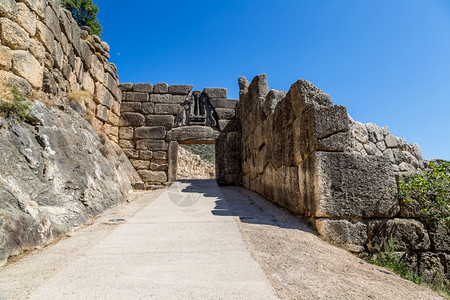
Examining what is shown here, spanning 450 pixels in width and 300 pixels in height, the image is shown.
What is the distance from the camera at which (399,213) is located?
322 centimetres

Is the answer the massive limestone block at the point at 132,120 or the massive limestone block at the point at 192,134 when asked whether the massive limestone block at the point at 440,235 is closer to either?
the massive limestone block at the point at 192,134

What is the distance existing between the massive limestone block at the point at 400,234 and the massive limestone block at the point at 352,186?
0.40ft

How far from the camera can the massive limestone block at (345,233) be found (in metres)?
3.01

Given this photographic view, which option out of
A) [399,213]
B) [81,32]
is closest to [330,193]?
[399,213]

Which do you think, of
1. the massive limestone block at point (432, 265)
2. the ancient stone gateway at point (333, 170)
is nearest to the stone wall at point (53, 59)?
the ancient stone gateway at point (333, 170)

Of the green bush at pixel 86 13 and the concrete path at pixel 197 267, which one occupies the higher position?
the green bush at pixel 86 13

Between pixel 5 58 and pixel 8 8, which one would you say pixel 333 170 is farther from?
pixel 8 8

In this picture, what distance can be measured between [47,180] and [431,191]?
189 inches

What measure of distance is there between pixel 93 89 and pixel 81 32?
1.33 meters

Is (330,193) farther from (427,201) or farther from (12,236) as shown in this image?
(12,236)

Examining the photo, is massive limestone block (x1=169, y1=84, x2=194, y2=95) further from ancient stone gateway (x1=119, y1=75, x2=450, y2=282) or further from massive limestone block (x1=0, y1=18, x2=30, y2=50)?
massive limestone block (x1=0, y1=18, x2=30, y2=50)

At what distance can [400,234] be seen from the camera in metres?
3.12

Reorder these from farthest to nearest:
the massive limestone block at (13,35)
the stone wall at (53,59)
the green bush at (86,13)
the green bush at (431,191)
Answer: the green bush at (86,13), the stone wall at (53,59), the massive limestone block at (13,35), the green bush at (431,191)

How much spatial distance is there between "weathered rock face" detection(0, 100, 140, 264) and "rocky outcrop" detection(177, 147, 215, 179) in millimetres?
7329
